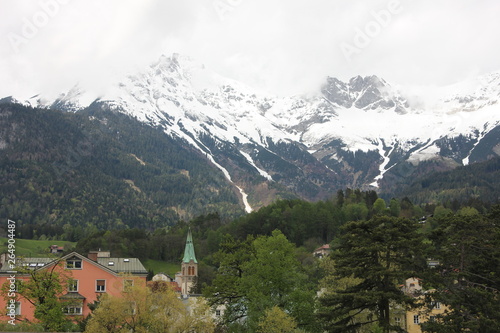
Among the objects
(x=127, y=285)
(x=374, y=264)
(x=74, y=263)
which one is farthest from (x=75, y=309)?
(x=374, y=264)

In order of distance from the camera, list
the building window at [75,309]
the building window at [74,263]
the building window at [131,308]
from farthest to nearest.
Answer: the building window at [74,263] → the building window at [75,309] → the building window at [131,308]

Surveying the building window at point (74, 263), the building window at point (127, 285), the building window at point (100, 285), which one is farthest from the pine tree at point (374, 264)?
the building window at point (74, 263)

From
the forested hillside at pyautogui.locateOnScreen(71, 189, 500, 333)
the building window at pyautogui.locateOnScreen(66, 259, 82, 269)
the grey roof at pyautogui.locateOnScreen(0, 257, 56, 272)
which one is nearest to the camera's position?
the forested hillside at pyautogui.locateOnScreen(71, 189, 500, 333)

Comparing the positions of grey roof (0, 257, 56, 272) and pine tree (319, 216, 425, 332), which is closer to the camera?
pine tree (319, 216, 425, 332)

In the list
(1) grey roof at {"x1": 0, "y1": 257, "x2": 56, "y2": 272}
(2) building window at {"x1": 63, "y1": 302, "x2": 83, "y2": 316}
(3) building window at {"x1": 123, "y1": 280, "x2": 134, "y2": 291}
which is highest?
(1) grey roof at {"x1": 0, "y1": 257, "x2": 56, "y2": 272}

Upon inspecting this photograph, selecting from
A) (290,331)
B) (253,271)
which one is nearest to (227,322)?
(253,271)

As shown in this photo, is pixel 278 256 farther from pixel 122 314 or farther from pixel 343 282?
pixel 343 282

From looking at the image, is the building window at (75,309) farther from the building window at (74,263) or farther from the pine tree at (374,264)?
the pine tree at (374,264)

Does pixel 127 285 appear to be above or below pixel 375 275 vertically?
below

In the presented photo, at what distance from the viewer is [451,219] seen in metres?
54.2

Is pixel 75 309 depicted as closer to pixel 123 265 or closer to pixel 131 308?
pixel 123 265

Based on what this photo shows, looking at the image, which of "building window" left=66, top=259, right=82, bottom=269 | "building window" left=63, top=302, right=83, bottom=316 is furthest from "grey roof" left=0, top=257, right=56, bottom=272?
"building window" left=63, top=302, right=83, bottom=316

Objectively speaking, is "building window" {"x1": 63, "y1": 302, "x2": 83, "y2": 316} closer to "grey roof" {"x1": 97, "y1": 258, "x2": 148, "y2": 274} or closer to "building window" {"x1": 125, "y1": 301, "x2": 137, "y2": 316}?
"grey roof" {"x1": 97, "y1": 258, "x2": 148, "y2": 274}

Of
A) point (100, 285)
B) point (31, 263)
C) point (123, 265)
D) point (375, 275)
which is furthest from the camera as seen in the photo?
point (123, 265)
